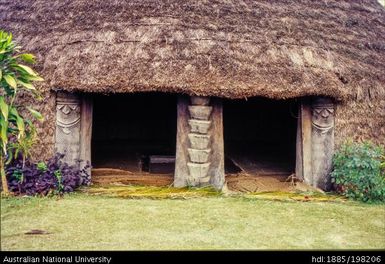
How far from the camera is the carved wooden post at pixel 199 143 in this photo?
6.91m

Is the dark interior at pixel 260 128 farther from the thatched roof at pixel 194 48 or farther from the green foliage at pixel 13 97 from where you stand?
the green foliage at pixel 13 97

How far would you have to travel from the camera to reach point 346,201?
6832mm

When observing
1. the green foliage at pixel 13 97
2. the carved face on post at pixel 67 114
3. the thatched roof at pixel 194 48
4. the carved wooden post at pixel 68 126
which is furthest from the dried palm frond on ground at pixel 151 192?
the thatched roof at pixel 194 48

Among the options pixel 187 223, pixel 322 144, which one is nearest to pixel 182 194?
pixel 187 223

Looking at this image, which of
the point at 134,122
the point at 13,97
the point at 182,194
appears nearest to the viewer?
the point at 13,97

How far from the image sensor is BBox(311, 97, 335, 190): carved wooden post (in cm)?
735

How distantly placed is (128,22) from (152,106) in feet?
17.0

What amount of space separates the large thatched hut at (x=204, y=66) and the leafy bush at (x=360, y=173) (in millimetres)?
304

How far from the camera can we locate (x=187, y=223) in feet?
18.1

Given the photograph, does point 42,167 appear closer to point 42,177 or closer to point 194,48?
point 42,177

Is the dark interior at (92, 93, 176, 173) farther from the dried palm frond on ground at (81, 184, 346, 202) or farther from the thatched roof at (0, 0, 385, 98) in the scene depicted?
the thatched roof at (0, 0, 385, 98)

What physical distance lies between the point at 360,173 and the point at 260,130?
227 inches

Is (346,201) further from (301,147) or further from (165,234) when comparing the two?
(165,234)
